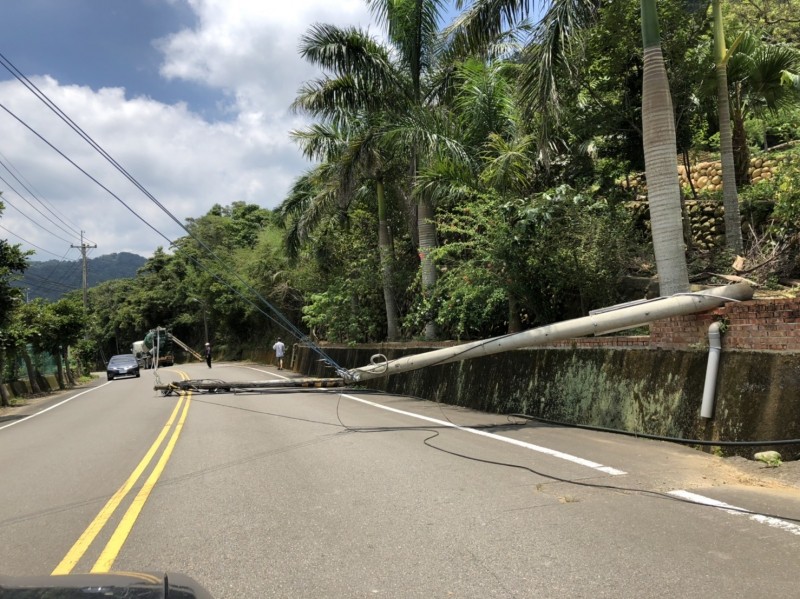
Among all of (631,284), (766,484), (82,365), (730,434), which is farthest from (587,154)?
(82,365)

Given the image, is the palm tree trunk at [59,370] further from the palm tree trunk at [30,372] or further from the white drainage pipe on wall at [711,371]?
Result: the white drainage pipe on wall at [711,371]

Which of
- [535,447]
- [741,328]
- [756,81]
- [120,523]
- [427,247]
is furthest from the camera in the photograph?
[427,247]

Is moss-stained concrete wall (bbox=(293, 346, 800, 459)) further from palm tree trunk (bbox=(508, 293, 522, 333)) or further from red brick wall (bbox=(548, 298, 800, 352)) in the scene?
palm tree trunk (bbox=(508, 293, 522, 333))

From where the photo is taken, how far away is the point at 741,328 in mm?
6918

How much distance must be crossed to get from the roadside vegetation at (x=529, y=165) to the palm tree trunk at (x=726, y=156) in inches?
2.2

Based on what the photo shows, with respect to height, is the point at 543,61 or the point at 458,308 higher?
the point at 543,61

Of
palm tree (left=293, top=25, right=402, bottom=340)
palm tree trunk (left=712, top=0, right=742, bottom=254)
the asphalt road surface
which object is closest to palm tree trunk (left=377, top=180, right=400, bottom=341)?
palm tree (left=293, top=25, right=402, bottom=340)

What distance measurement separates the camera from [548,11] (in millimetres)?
10789

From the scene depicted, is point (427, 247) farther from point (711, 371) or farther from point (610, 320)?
point (711, 371)

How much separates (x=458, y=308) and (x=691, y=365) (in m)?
7.65

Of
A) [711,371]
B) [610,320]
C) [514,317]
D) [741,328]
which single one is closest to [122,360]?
[514,317]

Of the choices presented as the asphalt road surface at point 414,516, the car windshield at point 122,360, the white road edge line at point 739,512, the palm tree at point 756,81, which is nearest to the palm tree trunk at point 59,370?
the car windshield at point 122,360

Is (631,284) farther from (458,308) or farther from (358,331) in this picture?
(358,331)

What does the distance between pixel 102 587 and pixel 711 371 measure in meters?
6.60
